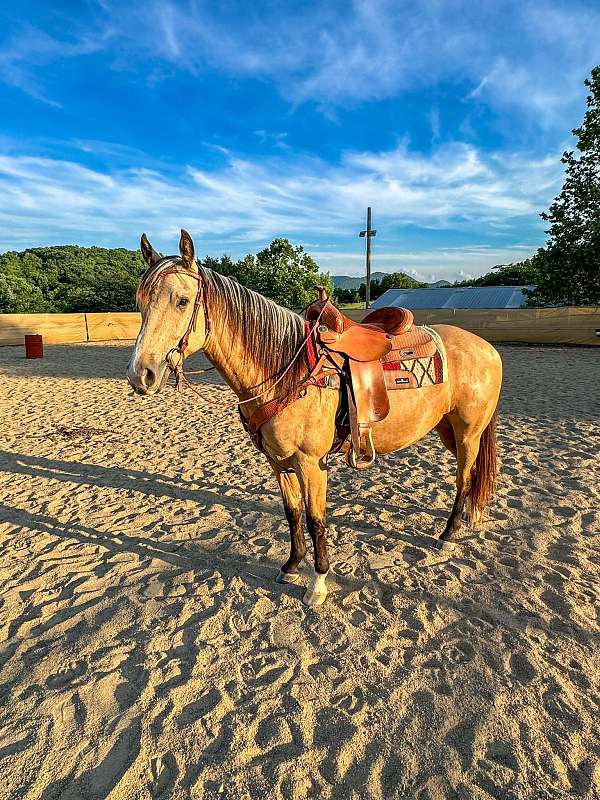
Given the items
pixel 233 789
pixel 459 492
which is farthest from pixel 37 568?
pixel 459 492

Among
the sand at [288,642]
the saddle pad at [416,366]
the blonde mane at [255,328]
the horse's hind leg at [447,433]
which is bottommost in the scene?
the sand at [288,642]

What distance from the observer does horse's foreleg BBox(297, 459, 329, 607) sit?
2.43 meters

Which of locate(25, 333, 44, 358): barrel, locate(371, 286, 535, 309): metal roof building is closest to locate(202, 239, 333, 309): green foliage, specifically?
locate(371, 286, 535, 309): metal roof building

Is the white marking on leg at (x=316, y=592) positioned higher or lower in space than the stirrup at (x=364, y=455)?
lower

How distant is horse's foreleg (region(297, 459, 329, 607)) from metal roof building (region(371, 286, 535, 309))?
28.5 m

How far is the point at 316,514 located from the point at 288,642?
69 centimetres

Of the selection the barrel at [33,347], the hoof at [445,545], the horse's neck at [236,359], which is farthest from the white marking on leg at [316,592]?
the barrel at [33,347]

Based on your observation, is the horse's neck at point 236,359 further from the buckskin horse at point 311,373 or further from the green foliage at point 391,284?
the green foliage at point 391,284

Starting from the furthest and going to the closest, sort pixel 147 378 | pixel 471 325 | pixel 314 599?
1. pixel 471 325
2. pixel 314 599
3. pixel 147 378

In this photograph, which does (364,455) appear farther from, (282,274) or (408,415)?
(282,274)

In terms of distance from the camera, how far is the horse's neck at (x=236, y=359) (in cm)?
213

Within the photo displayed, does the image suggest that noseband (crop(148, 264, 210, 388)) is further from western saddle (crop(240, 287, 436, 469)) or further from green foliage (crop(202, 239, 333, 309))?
green foliage (crop(202, 239, 333, 309))

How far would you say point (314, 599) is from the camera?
2.60 m

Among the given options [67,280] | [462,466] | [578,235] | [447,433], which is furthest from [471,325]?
[67,280]
